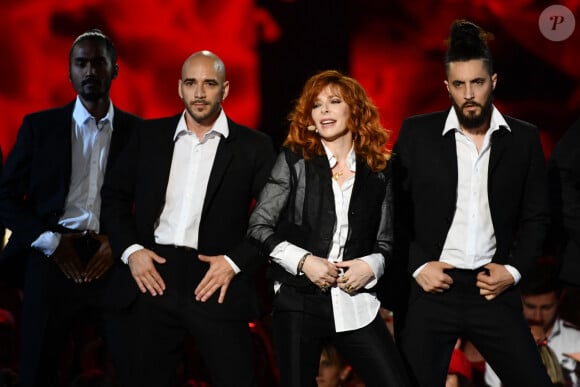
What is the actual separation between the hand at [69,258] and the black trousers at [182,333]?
1.52 feet

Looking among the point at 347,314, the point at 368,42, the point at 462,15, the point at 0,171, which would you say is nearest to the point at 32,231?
the point at 0,171

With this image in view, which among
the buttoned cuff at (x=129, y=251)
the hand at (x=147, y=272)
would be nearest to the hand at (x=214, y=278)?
the hand at (x=147, y=272)

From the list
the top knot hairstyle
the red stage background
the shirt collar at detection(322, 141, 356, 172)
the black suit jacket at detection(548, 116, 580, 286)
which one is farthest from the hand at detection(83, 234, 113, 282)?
the black suit jacket at detection(548, 116, 580, 286)

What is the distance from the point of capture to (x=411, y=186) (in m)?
3.67

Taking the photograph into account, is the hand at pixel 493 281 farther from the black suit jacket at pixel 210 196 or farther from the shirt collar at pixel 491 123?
the black suit jacket at pixel 210 196

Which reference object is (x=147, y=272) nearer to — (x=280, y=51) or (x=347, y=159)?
(x=347, y=159)

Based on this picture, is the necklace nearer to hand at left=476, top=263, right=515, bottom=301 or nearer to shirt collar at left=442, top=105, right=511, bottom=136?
shirt collar at left=442, top=105, right=511, bottom=136

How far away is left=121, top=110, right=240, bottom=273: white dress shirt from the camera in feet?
12.2

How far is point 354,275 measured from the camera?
3316mm

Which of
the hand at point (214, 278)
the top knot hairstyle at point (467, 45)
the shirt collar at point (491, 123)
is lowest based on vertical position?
the hand at point (214, 278)

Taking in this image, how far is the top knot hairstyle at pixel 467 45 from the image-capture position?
357cm

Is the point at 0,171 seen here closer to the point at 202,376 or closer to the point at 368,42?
the point at 202,376

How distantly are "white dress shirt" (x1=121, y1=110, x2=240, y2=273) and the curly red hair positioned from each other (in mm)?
452

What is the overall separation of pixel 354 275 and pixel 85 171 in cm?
156
